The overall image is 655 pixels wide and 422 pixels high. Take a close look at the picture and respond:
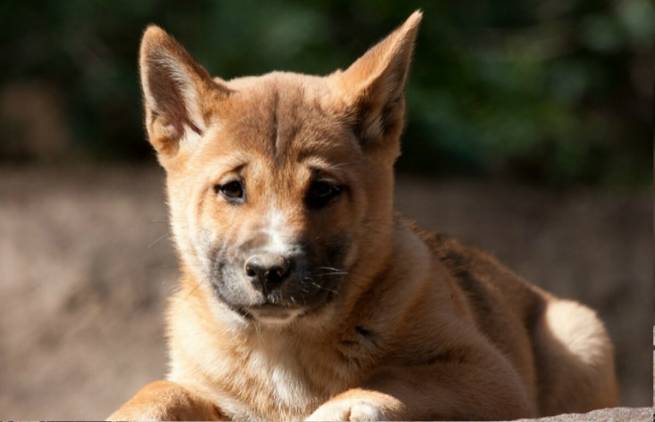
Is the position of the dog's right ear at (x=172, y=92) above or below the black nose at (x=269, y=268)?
above

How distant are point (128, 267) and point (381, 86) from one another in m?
5.88

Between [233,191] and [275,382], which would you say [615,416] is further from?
[233,191]

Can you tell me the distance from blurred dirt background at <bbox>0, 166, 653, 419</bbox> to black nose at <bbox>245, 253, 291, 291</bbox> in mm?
5205

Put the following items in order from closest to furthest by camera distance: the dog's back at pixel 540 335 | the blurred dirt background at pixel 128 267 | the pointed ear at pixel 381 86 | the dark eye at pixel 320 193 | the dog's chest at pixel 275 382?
the dark eye at pixel 320 193 < the dog's chest at pixel 275 382 < the pointed ear at pixel 381 86 < the dog's back at pixel 540 335 < the blurred dirt background at pixel 128 267

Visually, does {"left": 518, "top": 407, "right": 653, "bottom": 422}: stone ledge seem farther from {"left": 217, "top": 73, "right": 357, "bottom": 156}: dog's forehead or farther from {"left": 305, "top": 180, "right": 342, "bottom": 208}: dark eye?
{"left": 217, "top": 73, "right": 357, "bottom": 156}: dog's forehead

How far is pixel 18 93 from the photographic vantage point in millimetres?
14648

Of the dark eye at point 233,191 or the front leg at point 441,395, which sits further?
the dark eye at point 233,191

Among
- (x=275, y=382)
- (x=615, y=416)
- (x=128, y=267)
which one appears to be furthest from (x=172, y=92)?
(x=128, y=267)

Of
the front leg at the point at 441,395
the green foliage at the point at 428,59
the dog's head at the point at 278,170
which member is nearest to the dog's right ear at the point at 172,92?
the dog's head at the point at 278,170

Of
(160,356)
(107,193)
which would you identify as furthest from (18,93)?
(160,356)

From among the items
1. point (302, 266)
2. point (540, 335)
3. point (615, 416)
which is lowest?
point (540, 335)

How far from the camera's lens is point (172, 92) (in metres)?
6.21

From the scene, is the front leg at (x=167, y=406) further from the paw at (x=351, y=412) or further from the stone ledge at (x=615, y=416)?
the stone ledge at (x=615, y=416)

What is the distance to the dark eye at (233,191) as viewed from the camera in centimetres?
557
